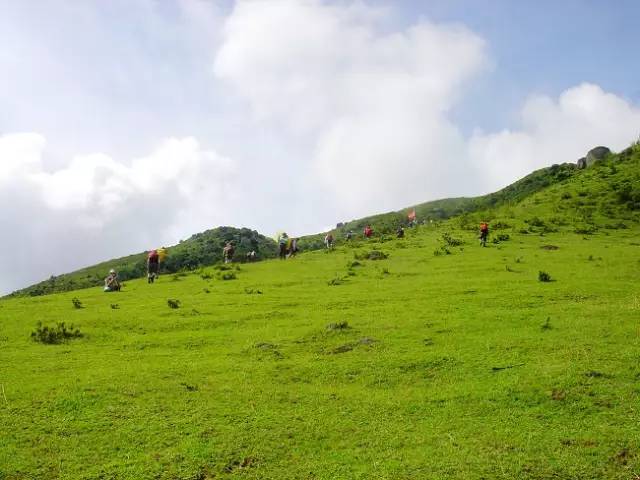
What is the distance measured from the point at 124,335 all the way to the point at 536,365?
47.5 ft

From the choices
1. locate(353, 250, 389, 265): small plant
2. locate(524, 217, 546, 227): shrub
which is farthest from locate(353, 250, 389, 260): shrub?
locate(524, 217, 546, 227): shrub

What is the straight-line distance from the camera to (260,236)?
614ft

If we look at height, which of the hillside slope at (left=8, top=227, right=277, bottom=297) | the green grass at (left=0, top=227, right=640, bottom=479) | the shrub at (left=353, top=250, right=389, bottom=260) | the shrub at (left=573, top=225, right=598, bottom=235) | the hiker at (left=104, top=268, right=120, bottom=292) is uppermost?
the hillside slope at (left=8, top=227, right=277, bottom=297)

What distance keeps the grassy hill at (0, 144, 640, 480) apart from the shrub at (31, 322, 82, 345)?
16.1 inches

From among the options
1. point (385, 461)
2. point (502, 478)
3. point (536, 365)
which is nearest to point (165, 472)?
point (385, 461)

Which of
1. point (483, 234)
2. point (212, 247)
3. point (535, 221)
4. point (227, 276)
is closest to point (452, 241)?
point (483, 234)

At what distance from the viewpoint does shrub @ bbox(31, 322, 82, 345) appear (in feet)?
68.8

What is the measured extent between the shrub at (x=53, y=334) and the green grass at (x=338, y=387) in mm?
500

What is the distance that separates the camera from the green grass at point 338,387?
1188 centimetres

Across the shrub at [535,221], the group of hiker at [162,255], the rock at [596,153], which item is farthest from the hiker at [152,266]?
the rock at [596,153]

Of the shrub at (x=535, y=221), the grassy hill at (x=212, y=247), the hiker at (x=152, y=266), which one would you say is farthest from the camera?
the grassy hill at (x=212, y=247)

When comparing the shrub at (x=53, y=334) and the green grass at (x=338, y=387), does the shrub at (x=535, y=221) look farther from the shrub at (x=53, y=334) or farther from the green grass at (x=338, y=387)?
the shrub at (x=53, y=334)

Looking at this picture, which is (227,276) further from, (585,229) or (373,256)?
(585,229)

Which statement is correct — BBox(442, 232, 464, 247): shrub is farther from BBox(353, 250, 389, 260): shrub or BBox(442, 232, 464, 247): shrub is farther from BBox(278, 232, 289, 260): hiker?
BBox(278, 232, 289, 260): hiker
